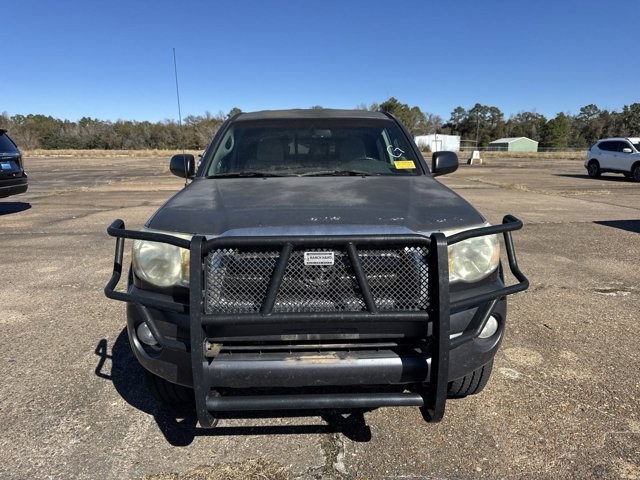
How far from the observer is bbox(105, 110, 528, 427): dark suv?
2.05m

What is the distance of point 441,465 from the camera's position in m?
2.37

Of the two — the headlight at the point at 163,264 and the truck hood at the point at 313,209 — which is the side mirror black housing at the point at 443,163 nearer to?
the truck hood at the point at 313,209

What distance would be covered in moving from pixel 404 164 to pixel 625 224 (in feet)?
24.2

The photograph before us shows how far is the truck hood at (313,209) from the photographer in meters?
2.25

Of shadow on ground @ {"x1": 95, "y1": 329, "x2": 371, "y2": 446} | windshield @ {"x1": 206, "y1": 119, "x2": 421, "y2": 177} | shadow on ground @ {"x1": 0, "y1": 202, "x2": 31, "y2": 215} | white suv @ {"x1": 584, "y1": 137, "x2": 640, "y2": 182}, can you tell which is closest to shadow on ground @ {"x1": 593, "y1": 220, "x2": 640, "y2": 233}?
windshield @ {"x1": 206, "y1": 119, "x2": 421, "y2": 177}

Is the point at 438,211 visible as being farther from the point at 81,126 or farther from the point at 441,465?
the point at 81,126

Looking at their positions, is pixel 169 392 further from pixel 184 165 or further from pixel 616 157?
pixel 616 157

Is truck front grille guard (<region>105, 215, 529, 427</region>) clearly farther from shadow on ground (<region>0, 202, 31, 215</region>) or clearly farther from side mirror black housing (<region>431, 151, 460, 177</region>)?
shadow on ground (<region>0, 202, 31, 215</region>)

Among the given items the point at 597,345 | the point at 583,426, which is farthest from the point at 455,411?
the point at 597,345

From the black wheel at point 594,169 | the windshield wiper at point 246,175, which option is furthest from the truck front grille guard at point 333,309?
the black wheel at point 594,169

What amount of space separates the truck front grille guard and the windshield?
5.02ft

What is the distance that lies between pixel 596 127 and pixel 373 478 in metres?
114

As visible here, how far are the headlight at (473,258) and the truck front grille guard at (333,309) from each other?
0.54ft

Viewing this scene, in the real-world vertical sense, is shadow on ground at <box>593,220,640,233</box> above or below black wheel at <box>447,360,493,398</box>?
below
